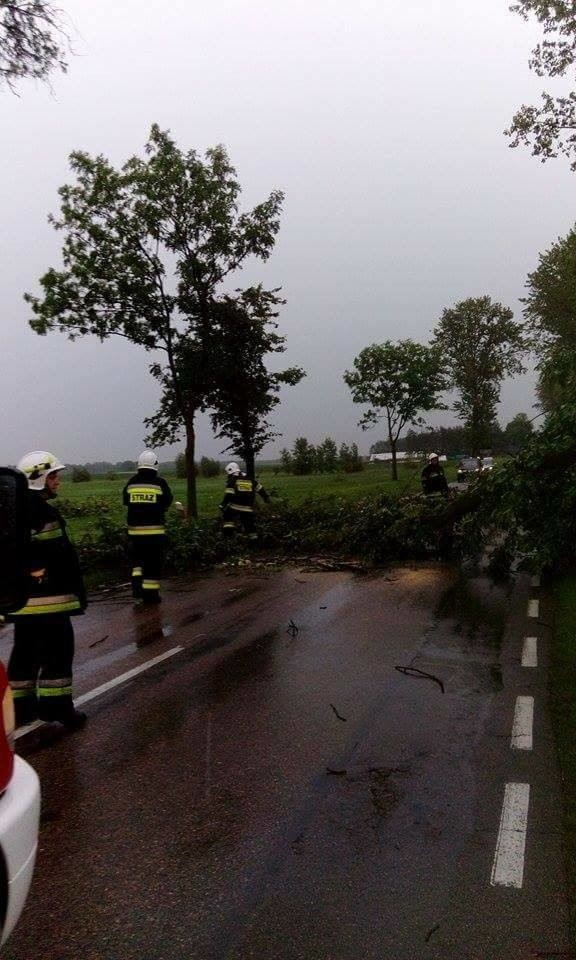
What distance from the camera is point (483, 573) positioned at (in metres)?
11.6

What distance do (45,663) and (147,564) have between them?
15.7 ft

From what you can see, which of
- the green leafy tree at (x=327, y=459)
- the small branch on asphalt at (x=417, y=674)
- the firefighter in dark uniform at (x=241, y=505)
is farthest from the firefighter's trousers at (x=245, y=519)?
the green leafy tree at (x=327, y=459)

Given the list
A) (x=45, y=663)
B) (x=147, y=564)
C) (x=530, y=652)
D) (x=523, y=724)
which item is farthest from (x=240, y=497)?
(x=523, y=724)

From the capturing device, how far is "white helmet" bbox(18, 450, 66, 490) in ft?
17.1

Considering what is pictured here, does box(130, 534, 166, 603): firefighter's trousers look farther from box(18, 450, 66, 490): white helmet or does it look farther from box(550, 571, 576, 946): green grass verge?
box(550, 571, 576, 946): green grass verge

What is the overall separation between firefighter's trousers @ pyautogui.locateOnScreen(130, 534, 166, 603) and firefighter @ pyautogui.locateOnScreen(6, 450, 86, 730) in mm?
4414

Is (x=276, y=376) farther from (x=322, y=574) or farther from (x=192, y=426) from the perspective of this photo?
(x=322, y=574)

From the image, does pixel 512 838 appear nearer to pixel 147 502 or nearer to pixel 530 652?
pixel 530 652

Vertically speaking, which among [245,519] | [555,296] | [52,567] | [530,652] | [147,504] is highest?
[555,296]

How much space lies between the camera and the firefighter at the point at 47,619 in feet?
17.0

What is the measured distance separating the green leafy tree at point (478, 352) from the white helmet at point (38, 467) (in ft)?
154

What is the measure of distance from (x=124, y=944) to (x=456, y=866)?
4.93ft

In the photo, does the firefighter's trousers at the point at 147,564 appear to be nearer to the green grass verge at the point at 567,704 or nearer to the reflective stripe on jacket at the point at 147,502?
the reflective stripe on jacket at the point at 147,502

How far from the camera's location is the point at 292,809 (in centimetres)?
393
